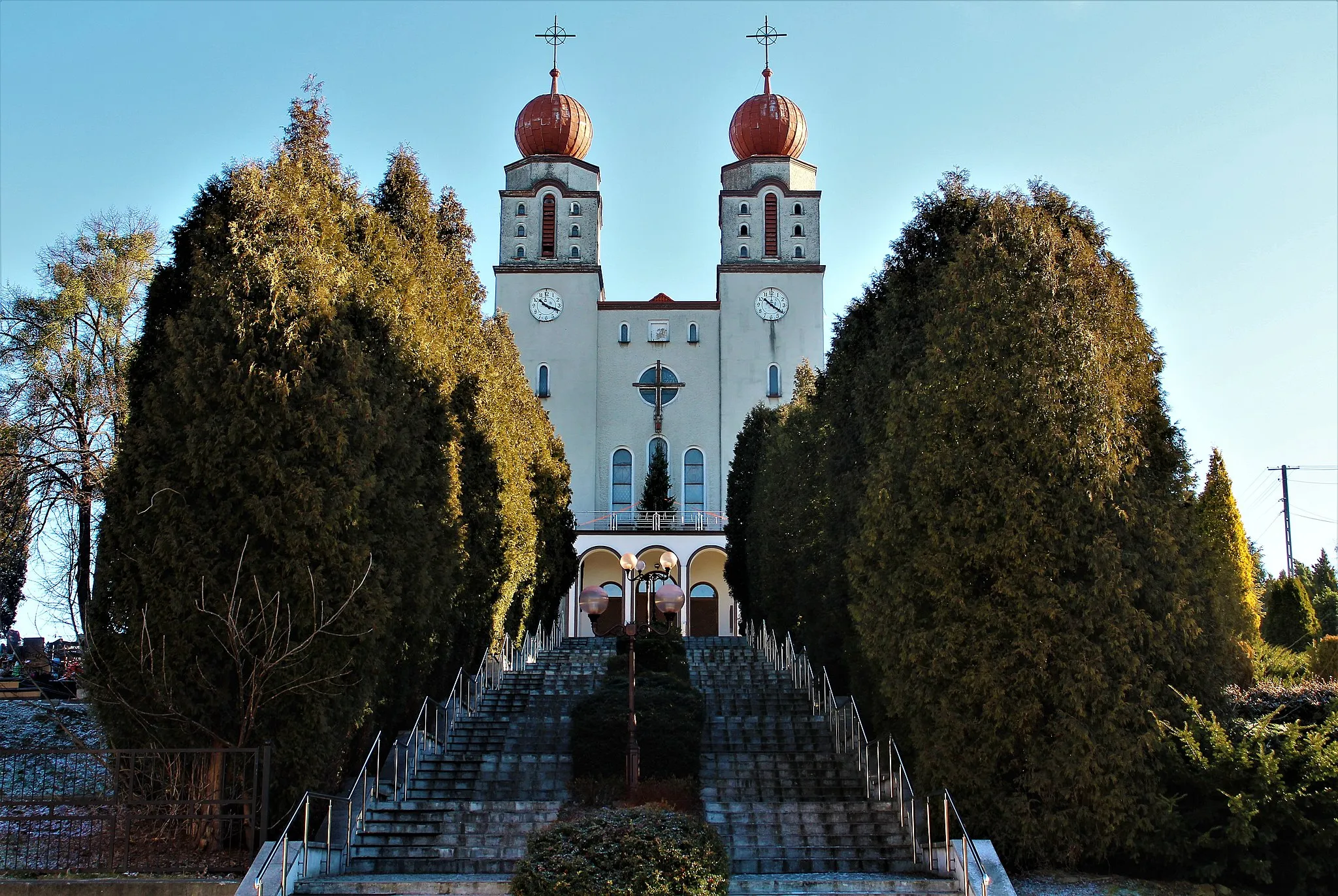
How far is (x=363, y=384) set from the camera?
13078 mm

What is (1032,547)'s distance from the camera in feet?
38.0

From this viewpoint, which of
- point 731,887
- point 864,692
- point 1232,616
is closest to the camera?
point 731,887

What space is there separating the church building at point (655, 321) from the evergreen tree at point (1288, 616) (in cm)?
1586

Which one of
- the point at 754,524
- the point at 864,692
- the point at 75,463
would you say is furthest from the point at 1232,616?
the point at 75,463

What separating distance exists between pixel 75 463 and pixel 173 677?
9.31 m

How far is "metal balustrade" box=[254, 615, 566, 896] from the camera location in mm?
10727

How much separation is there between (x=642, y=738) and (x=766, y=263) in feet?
86.8

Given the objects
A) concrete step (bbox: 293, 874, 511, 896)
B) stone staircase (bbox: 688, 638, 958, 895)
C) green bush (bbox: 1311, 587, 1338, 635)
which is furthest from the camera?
green bush (bbox: 1311, 587, 1338, 635)

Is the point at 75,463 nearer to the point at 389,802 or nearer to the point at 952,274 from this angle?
the point at 389,802

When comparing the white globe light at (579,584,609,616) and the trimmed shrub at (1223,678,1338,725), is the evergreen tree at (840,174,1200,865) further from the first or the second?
the white globe light at (579,584,609,616)

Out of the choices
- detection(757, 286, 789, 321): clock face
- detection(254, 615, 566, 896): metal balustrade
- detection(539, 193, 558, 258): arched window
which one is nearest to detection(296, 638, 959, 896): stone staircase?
detection(254, 615, 566, 896): metal balustrade

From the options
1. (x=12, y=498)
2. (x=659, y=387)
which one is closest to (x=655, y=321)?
(x=659, y=387)

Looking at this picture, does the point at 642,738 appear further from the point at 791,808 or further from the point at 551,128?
the point at 551,128

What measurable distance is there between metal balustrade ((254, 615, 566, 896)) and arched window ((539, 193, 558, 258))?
69.6 feet
